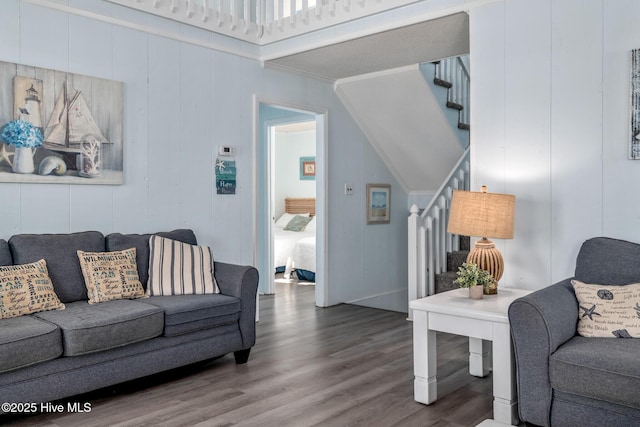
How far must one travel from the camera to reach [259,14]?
4.97 m

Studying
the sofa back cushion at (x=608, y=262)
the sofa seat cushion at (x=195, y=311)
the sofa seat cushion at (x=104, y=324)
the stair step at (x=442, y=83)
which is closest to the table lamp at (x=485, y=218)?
the sofa back cushion at (x=608, y=262)

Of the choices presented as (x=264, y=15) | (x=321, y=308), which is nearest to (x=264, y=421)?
(x=321, y=308)

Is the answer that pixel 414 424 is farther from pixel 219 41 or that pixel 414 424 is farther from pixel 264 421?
pixel 219 41

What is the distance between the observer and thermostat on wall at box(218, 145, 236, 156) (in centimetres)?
472

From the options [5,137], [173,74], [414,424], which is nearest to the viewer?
[414,424]

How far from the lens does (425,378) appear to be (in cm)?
299

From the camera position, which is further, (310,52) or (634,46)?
(310,52)

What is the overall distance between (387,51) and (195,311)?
279 cm

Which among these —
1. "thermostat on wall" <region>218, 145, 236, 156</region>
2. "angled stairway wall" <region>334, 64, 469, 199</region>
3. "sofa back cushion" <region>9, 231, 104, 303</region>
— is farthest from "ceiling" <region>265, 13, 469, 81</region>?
"sofa back cushion" <region>9, 231, 104, 303</region>

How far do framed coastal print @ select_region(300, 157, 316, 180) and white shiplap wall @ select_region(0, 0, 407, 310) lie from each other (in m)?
3.34

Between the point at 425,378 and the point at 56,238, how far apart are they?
8.11ft

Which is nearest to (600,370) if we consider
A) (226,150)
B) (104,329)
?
(104,329)

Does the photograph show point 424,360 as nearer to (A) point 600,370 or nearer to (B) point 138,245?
(A) point 600,370

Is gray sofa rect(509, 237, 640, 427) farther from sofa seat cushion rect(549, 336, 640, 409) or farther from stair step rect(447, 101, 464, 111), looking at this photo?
stair step rect(447, 101, 464, 111)
